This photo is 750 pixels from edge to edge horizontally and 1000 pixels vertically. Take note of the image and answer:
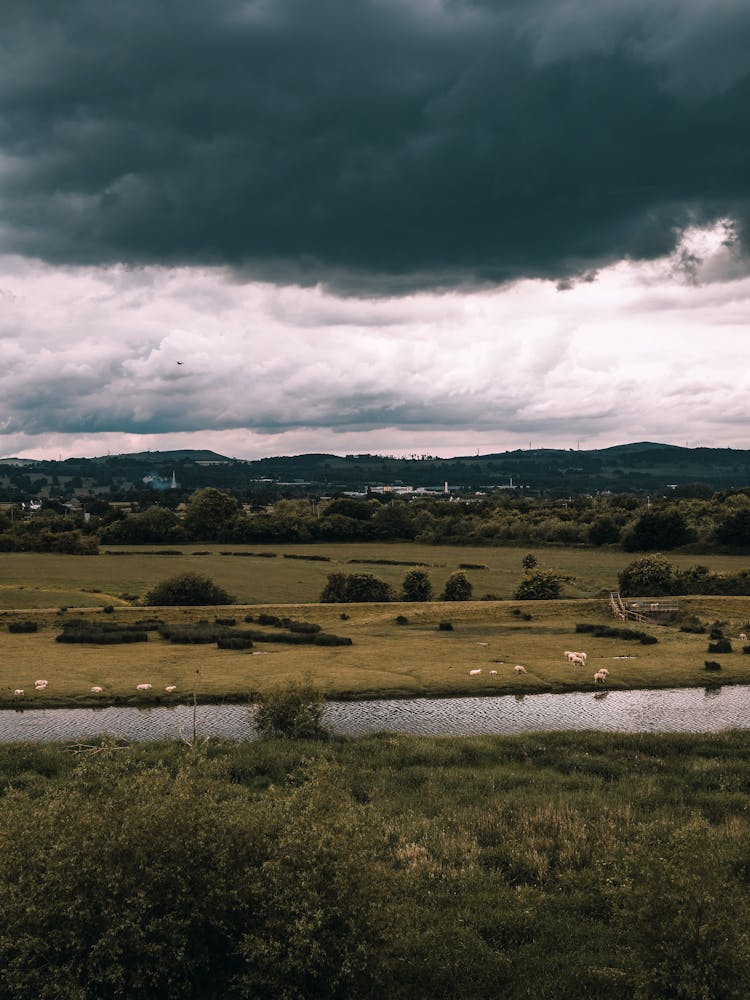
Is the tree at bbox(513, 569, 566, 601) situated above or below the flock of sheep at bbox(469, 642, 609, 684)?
above

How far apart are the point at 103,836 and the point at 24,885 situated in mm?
1572

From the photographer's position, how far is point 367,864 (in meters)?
15.3

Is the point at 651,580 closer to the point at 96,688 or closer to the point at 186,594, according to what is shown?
the point at 186,594

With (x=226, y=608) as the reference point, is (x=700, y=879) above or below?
above

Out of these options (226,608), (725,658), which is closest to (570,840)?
(725,658)

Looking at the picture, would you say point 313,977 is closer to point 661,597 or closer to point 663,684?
point 663,684

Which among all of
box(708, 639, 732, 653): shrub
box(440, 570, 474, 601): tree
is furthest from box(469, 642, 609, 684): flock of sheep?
box(440, 570, 474, 601): tree

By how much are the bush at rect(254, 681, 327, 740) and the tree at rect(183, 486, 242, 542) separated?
120 m

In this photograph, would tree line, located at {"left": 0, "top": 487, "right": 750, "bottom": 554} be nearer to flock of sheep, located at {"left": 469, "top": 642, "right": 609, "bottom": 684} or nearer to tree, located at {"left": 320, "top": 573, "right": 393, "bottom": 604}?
tree, located at {"left": 320, "top": 573, "right": 393, "bottom": 604}

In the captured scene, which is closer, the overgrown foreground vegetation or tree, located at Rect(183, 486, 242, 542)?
the overgrown foreground vegetation

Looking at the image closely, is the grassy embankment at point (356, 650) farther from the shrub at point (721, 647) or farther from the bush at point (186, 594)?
the bush at point (186, 594)

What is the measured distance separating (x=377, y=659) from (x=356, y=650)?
14.2 feet

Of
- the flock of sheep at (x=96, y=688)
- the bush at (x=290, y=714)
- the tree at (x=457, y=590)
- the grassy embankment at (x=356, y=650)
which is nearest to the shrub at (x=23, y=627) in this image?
the grassy embankment at (x=356, y=650)

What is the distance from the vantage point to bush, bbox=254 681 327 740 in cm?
3866
